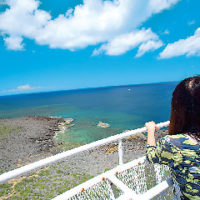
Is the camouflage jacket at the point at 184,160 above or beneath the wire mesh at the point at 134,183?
above

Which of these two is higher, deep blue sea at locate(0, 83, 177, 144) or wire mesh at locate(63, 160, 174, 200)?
wire mesh at locate(63, 160, 174, 200)

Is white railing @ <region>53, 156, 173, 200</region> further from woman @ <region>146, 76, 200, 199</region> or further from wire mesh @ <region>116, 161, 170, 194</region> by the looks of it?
woman @ <region>146, 76, 200, 199</region>

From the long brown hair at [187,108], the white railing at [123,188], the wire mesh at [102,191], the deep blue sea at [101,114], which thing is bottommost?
the deep blue sea at [101,114]

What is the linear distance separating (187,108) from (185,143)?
323mm

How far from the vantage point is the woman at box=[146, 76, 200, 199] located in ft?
4.20

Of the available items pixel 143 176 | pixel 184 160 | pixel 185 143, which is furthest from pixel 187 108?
pixel 143 176

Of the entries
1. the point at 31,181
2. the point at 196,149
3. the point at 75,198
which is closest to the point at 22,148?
the point at 31,181

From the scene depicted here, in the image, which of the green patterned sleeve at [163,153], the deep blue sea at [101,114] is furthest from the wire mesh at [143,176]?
the deep blue sea at [101,114]

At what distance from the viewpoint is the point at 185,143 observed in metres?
1.29

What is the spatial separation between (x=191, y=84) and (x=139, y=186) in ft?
5.85

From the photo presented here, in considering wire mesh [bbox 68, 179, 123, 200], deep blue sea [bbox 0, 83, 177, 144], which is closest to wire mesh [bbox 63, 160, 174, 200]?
wire mesh [bbox 68, 179, 123, 200]

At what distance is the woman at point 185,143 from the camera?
1280 mm

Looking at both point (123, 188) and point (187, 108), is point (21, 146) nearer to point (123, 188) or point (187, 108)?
point (123, 188)

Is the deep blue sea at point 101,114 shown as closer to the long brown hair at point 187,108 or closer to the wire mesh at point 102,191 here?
the wire mesh at point 102,191
